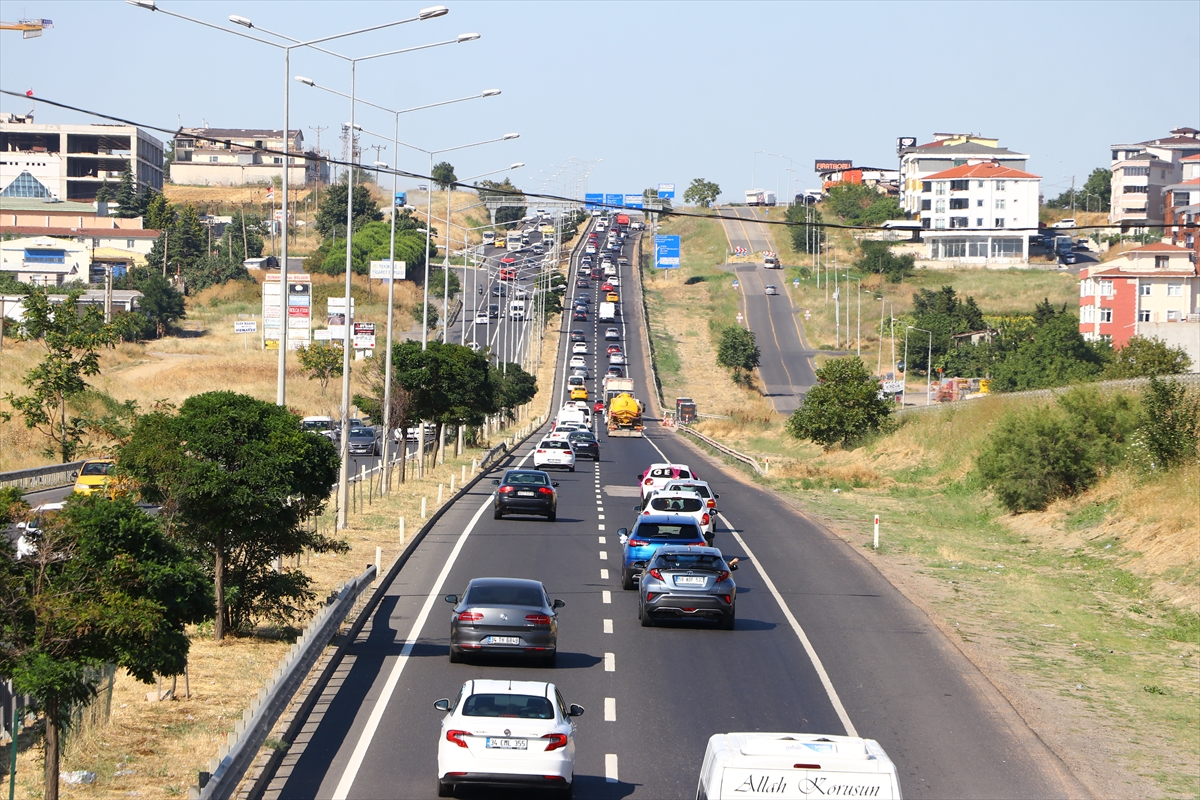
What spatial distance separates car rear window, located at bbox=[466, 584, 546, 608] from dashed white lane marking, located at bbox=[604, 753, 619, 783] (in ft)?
14.8

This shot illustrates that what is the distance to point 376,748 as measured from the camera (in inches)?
596

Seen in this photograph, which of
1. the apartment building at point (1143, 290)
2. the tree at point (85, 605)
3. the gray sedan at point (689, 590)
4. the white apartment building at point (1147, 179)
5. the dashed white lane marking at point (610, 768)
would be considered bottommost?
the dashed white lane marking at point (610, 768)

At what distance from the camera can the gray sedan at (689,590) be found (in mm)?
23094

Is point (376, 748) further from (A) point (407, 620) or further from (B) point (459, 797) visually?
(A) point (407, 620)

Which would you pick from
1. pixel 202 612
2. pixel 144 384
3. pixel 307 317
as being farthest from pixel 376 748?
pixel 144 384

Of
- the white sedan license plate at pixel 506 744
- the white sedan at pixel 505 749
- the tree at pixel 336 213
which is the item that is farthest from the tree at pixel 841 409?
the tree at pixel 336 213

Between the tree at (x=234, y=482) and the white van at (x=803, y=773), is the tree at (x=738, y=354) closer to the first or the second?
the tree at (x=234, y=482)

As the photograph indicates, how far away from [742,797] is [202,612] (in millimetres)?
5733

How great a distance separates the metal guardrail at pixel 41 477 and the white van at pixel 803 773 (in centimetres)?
3555

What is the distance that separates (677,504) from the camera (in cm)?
3359

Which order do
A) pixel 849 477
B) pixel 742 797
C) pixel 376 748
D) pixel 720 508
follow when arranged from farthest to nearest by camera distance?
1. pixel 849 477
2. pixel 720 508
3. pixel 376 748
4. pixel 742 797

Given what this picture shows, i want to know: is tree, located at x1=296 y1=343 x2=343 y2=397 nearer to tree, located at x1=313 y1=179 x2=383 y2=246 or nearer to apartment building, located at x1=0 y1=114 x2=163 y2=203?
tree, located at x1=313 y1=179 x2=383 y2=246

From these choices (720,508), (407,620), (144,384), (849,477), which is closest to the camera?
(407,620)

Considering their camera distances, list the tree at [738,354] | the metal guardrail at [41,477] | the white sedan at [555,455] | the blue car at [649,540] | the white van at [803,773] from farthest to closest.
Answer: the tree at [738,354] → the white sedan at [555,455] → the metal guardrail at [41,477] → the blue car at [649,540] → the white van at [803,773]
